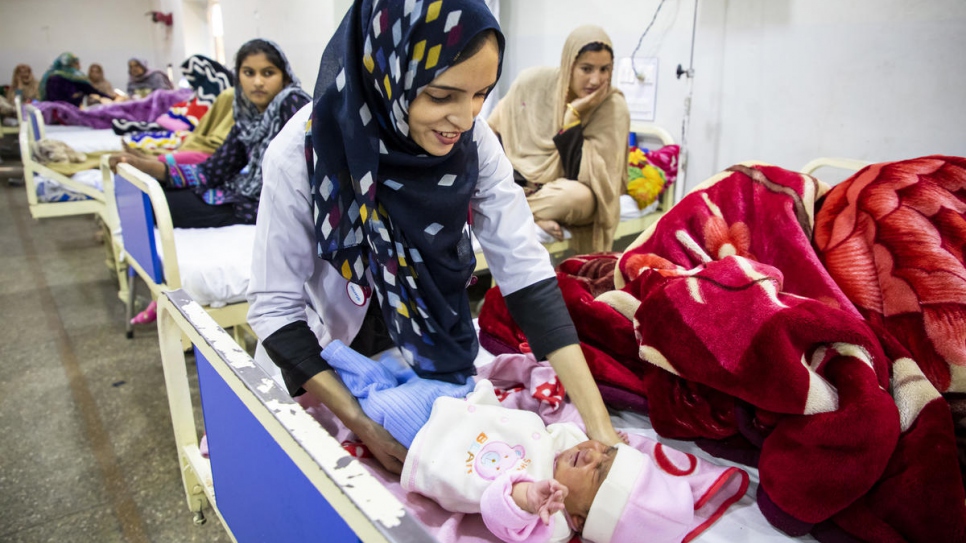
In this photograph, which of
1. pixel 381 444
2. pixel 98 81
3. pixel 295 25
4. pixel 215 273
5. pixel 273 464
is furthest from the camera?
pixel 98 81

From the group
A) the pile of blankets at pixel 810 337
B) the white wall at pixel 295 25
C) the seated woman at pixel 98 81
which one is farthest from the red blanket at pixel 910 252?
the seated woman at pixel 98 81

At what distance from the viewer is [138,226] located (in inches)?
92.5

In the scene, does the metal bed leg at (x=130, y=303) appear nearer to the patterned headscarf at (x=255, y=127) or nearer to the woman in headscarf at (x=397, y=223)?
the patterned headscarf at (x=255, y=127)

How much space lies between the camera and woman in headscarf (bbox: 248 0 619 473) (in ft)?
3.29

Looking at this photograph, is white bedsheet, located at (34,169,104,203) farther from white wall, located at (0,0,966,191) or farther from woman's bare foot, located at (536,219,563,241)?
woman's bare foot, located at (536,219,563,241)

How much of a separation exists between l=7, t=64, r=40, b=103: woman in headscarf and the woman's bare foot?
8889mm

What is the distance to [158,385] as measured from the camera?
A: 261 centimetres

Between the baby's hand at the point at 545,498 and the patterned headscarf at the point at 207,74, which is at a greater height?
the patterned headscarf at the point at 207,74

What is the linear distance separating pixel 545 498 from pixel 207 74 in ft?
15.4

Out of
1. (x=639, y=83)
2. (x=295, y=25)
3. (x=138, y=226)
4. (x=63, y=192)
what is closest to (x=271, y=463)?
(x=138, y=226)

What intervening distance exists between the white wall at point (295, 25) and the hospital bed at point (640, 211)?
2.68 m

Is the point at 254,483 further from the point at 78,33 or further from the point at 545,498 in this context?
the point at 78,33

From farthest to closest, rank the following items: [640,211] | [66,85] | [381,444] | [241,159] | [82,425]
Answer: [66,85]
[640,211]
[241,159]
[82,425]
[381,444]

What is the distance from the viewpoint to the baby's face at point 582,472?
3.36 ft
